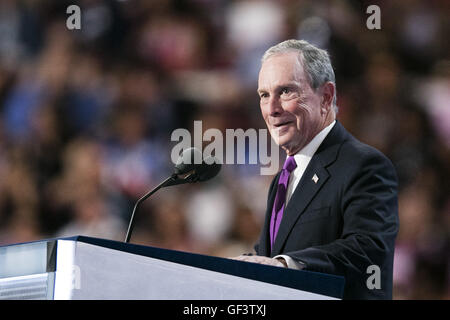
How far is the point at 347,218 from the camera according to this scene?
4.09 ft

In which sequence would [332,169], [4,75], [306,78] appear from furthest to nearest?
[4,75] → [306,78] → [332,169]

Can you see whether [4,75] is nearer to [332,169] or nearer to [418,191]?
[418,191]

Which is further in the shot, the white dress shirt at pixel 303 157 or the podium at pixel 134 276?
the white dress shirt at pixel 303 157

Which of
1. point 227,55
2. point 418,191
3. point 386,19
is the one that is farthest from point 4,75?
point 418,191

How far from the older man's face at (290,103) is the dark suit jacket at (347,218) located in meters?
0.11

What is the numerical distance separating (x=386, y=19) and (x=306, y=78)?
1.59 meters

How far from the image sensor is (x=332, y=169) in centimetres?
136
